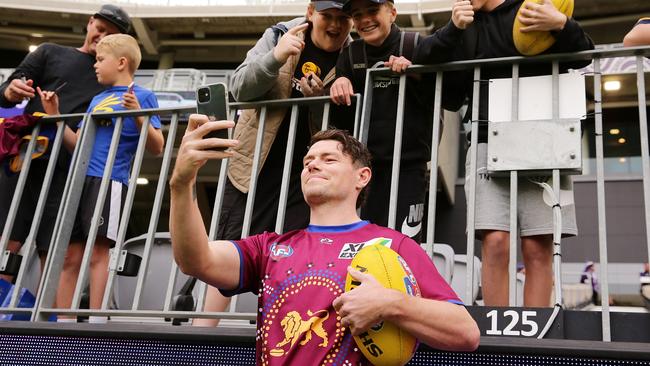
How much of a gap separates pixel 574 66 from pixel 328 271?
203 centimetres

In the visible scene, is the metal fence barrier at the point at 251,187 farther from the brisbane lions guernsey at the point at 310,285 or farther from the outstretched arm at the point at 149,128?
the brisbane lions guernsey at the point at 310,285

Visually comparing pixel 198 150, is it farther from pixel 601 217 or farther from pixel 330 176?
pixel 601 217

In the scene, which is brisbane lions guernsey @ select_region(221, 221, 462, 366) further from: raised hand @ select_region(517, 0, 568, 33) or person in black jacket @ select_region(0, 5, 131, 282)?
person in black jacket @ select_region(0, 5, 131, 282)

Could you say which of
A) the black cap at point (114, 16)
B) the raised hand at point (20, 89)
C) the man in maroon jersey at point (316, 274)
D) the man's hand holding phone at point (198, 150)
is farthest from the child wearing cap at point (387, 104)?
the raised hand at point (20, 89)

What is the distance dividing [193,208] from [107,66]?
2504mm

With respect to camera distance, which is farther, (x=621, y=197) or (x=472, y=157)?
(x=621, y=197)

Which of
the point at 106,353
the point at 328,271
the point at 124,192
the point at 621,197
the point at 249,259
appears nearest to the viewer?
the point at 328,271

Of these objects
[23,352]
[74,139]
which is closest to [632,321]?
[23,352]

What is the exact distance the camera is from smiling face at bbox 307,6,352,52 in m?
4.07

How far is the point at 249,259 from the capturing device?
264 cm

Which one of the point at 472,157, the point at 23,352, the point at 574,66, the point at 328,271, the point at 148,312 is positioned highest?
the point at 574,66

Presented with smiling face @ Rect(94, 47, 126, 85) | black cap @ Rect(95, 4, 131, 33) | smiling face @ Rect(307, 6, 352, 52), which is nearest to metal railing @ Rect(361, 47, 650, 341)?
smiling face @ Rect(307, 6, 352, 52)

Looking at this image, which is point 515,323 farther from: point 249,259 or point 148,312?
point 148,312

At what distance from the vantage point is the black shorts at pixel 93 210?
4.16 metres
